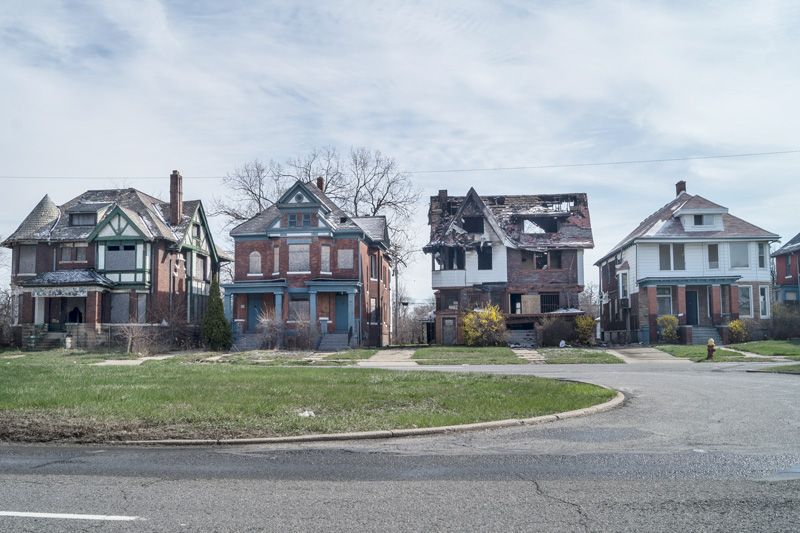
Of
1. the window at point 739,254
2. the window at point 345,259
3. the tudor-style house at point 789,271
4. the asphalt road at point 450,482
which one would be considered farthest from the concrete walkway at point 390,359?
the tudor-style house at point 789,271

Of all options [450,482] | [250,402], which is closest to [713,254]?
[250,402]

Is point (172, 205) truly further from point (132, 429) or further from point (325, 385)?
point (132, 429)

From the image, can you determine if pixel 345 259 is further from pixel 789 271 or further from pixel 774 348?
pixel 789 271

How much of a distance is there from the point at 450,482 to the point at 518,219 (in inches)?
1678

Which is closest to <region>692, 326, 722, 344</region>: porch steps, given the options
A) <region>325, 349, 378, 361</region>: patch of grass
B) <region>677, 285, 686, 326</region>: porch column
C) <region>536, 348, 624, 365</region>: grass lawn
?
<region>677, 285, 686, 326</region>: porch column

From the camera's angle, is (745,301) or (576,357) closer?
(576,357)

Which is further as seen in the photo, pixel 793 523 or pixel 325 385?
pixel 325 385

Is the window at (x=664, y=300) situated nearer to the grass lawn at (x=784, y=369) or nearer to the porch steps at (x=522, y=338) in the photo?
the porch steps at (x=522, y=338)

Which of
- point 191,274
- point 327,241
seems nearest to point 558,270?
point 327,241

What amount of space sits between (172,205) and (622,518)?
46670mm

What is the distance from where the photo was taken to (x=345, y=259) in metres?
45.6

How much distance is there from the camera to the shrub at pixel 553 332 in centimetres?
4297

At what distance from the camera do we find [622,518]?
22.9 feet

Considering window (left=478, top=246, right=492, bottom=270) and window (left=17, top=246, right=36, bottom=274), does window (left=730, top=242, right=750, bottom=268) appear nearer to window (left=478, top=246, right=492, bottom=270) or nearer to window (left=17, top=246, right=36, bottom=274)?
window (left=478, top=246, right=492, bottom=270)
